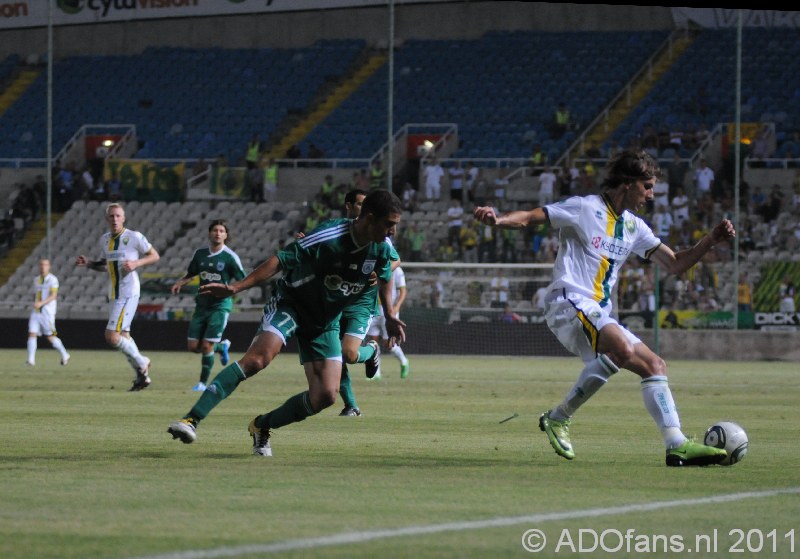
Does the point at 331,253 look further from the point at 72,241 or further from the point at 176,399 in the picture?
the point at 72,241

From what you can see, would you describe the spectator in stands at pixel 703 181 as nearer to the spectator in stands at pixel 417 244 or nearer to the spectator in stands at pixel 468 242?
the spectator in stands at pixel 468 242

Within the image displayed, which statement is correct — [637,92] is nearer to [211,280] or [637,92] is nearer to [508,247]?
[508,247]

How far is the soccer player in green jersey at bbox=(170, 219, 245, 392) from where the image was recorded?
20.4 metres

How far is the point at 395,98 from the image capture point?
155 ft

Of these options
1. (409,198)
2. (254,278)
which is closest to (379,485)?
(254,278)

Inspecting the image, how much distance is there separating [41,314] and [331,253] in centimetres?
2124

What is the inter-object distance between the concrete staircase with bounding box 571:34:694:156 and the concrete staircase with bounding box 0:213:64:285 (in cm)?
1570

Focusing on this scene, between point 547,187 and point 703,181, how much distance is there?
12.7 feet

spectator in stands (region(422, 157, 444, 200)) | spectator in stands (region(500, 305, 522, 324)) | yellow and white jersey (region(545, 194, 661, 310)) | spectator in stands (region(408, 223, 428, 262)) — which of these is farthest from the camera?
spectator in stands (region(422, 157, 444, 200))

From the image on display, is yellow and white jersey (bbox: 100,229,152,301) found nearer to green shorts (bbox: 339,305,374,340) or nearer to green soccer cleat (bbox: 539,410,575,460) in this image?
green shorts (bbox: 339,305,374,340)

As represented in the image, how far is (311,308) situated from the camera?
1070 cm

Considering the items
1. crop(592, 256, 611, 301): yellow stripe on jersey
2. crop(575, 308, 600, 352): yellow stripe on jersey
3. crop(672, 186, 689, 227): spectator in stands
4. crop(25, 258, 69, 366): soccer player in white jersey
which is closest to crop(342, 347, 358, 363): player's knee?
crop(592, 256, 611, 301): yellow stripe on jersey

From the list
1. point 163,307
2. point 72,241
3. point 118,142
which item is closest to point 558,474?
point 163,307

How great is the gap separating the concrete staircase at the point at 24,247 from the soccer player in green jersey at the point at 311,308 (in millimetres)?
33671
